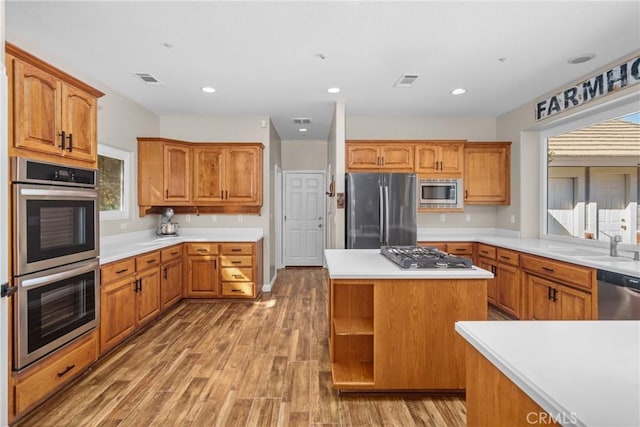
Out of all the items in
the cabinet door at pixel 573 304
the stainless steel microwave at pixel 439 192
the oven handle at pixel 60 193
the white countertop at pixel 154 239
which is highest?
the stainless steel microwave at pixel 439 192

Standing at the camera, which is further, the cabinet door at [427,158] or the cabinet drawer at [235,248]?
the cabinet door at [427,158]

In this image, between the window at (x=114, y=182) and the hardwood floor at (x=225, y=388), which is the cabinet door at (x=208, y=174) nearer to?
the window at (x=114, y=182)

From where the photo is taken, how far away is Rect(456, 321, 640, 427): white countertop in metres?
0.62

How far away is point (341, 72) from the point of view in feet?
10.9

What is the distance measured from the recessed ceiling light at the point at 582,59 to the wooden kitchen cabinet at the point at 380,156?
197 cm

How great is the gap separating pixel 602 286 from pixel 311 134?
4.73 metres

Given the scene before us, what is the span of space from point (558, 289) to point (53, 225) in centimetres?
403

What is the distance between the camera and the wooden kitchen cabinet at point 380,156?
15.3 feet

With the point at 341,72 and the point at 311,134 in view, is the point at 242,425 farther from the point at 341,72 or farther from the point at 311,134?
the point at 311,134

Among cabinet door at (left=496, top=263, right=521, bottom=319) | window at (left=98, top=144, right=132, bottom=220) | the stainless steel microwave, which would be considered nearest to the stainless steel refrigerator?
the stainless steel microwave

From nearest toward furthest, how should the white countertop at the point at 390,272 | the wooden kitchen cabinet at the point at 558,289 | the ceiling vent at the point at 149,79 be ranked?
Result: the white countertop at the point at 390,272 → the wooden kitchen cabinet at the point at 558,289 → the ceiling vent at the point at 149,79

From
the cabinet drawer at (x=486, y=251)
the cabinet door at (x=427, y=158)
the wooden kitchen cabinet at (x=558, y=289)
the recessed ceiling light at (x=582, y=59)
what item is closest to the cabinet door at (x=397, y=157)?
the cabinet door at (x=427, y=158)

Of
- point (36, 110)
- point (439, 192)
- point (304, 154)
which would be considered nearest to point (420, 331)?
point (36, 110)

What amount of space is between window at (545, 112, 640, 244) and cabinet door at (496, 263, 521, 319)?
2.78 ft
